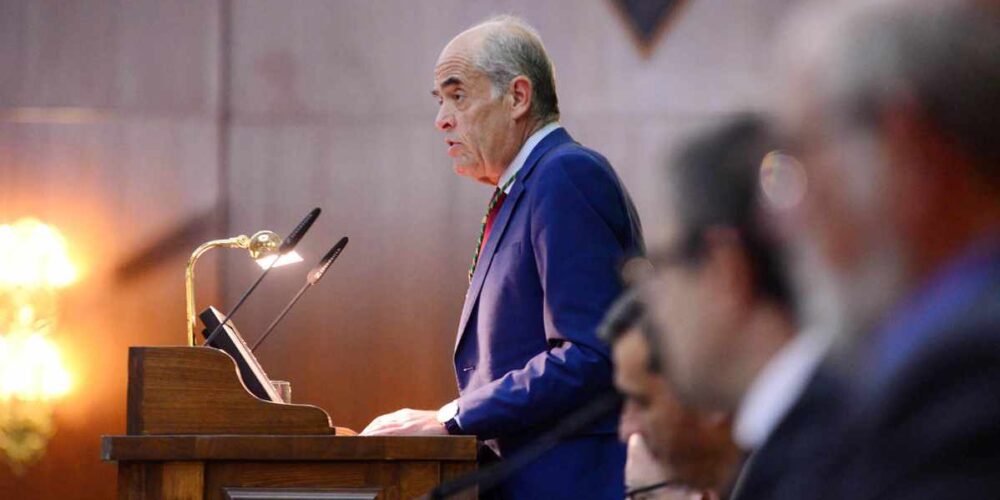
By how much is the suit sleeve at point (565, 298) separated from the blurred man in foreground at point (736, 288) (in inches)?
48.9

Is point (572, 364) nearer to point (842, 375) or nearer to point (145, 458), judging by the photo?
point (145, 458)

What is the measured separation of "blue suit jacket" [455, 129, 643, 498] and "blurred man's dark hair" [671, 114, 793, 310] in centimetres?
128

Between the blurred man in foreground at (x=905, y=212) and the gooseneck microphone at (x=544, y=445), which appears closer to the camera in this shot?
the blurred man in foreground at (x=905, y=212)

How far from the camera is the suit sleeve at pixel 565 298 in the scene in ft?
6.70

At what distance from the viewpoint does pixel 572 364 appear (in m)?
2.05


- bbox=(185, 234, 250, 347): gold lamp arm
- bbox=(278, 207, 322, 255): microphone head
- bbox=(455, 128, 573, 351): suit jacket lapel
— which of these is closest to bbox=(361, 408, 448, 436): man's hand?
bbox=(455, 128, 573, 351): suit jacket lapel

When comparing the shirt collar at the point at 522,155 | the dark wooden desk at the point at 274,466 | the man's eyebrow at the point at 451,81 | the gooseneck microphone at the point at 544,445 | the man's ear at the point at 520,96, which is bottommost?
the dark wooden desk at the point at 274,466

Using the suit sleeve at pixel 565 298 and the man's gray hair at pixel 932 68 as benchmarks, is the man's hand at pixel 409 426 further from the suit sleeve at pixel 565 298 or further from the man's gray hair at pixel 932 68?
the man's gray hair at pixel 932 68

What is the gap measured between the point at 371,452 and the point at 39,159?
2.56m

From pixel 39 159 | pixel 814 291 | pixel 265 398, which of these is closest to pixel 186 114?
pixel 39 159

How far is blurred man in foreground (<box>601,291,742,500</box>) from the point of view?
827 mm

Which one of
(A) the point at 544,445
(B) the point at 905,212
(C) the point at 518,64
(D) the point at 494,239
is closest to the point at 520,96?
(C) the point at 518,64

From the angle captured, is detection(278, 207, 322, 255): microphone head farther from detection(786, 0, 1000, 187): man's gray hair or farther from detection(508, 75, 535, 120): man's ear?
detection(786, 0, 1000, 187): man's gray hair

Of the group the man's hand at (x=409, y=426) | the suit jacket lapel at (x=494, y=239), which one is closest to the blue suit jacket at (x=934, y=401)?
the man's hand at (x=409, y=426)
